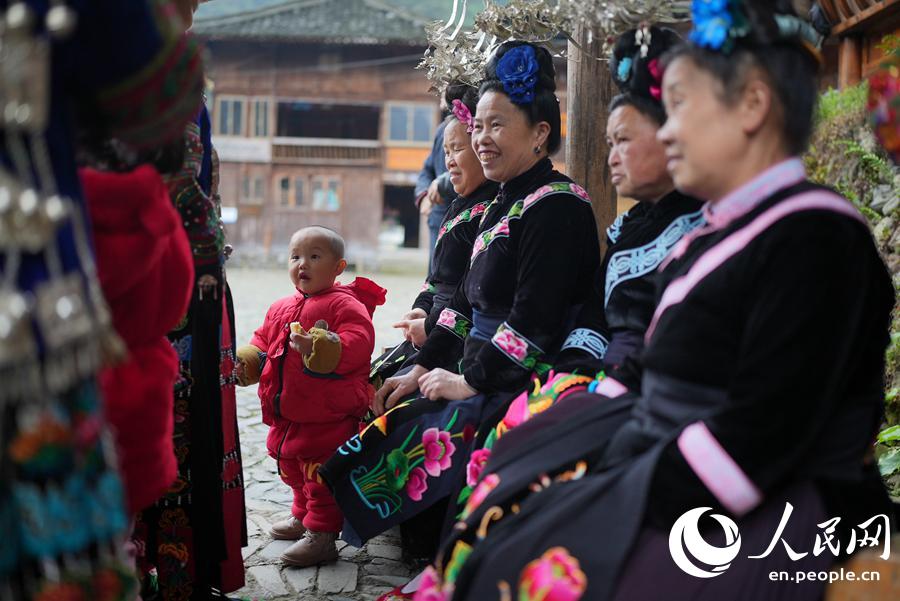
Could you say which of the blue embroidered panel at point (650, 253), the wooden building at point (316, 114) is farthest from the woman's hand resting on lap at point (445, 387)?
the wooden building at point (316, 114)

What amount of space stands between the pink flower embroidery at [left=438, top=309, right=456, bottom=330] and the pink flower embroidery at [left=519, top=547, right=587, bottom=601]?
1859 mm

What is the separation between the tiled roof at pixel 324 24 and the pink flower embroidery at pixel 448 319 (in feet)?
74.0

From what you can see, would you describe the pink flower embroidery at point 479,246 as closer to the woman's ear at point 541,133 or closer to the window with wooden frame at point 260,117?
the woman's ear at point 541,133

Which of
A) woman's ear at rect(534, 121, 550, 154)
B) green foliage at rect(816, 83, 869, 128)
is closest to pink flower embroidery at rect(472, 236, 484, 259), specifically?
woman's ear at rect(534, 121, 550, 154)

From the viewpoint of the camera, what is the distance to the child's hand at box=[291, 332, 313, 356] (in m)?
3.75

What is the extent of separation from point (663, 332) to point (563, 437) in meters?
0.41

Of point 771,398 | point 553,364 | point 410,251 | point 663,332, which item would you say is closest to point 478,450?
point 553,364

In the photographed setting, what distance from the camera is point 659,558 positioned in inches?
72.7

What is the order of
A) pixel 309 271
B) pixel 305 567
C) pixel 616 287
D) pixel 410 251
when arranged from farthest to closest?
pixel 410 251
pixel 309 271
pixel 305 567
pixel 616 287

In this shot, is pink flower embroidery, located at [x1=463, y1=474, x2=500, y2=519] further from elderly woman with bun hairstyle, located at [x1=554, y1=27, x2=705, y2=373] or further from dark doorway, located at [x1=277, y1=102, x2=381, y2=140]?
dark doorway, located at [x1=277, y1=102, x2=381, y2=140]

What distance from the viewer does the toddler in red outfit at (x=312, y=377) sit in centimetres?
378

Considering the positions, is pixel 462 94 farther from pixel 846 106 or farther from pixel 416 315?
pixel 846 106

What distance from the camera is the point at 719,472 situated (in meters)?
1.82

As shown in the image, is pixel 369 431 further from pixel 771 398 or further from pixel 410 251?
pixel 410 251
